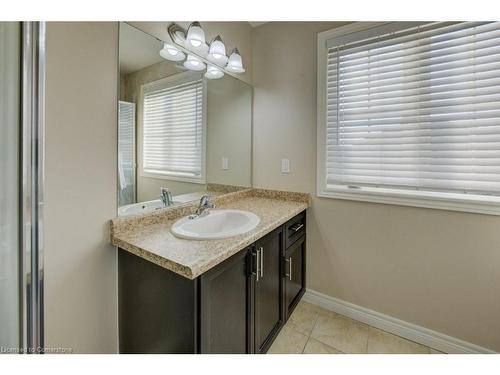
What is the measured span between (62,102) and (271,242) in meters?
1.22

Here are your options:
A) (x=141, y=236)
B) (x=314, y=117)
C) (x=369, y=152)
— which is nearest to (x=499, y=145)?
(x=369, y=152)

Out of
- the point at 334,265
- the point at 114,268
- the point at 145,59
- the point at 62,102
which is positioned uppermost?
the point at 145,59

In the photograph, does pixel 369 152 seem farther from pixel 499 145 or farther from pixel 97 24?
pixel 97 24

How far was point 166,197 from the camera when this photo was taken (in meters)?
1.42

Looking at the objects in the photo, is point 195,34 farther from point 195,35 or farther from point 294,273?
point 294,273

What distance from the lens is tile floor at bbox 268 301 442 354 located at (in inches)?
57.9

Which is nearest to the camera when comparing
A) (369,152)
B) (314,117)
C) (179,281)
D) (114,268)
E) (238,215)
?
(179,281)

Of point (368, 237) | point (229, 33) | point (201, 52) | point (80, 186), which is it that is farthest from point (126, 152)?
point (368, 237)

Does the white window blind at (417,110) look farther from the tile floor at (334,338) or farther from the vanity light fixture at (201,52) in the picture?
the tile floor at (334,338)

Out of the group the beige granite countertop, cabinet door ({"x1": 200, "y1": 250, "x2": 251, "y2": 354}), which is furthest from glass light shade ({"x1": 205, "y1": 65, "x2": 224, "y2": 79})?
cabinet door ({"x1": 200, "y1": 250, "x2": 251, "y2": 354})

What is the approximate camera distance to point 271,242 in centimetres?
139

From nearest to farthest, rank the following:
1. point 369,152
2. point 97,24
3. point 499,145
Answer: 1. point 97,24
2. point 499,145
3. point 369,152

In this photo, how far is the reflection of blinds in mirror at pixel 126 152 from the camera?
3.84 feet

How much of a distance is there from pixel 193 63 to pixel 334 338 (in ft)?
6.96
